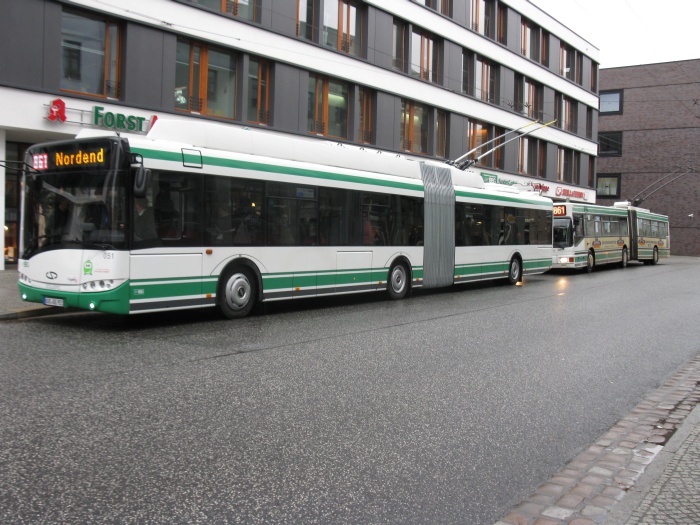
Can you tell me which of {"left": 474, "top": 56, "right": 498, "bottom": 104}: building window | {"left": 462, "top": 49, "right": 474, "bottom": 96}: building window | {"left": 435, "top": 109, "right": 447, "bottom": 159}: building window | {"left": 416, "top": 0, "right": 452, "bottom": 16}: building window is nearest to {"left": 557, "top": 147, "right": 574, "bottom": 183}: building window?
{"left": 474, "top": 56, "right": 498, "bottom": 104}: building window

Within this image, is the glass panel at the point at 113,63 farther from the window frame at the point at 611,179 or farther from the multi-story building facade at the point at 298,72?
the window frame at the point at 611,179

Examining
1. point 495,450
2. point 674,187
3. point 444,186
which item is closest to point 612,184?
point 674,187

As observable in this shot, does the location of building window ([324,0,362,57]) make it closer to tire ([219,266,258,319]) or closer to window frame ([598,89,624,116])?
tire ([219,266,258,319])

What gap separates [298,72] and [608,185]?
1788 inches

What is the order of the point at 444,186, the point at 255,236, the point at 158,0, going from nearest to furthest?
the point at 255,236 < the point at 444,186 < the point at 158,0

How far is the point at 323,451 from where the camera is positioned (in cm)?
457

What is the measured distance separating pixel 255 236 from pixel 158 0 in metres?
10.4

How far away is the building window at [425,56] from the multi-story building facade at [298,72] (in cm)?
8

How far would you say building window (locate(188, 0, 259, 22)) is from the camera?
795 inches

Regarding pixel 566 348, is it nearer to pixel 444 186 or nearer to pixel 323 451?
pixel 323 451

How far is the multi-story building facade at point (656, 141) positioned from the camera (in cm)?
5556

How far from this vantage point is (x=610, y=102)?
59844 millimetres

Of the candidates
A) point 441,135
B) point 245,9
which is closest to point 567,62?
point 441,135

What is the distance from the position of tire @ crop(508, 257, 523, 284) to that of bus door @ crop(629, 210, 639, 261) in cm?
1560
